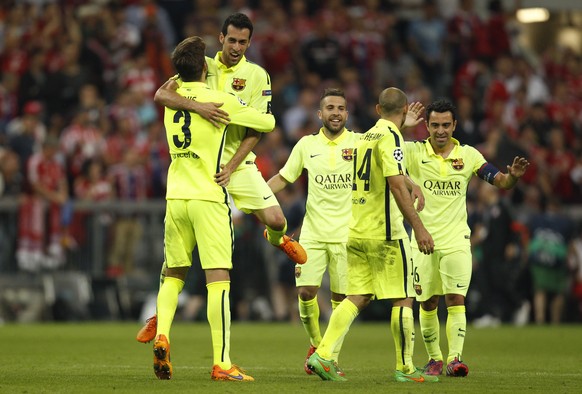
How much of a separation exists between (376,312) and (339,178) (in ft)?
29.4

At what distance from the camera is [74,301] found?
68.3 feet

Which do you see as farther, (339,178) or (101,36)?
(101,36)

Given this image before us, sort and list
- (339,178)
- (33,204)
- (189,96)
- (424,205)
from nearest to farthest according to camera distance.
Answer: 1. (189,96)
2. (424,205)
3. (339,178)
4. (33,204)

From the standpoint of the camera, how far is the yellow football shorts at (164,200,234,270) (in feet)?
33.0

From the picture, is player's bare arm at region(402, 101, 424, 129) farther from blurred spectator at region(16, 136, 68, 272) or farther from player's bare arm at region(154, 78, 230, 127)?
blurred spectator at region(16, 136, 68, 272)

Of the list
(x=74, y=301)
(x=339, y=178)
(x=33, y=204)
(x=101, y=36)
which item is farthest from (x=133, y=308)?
(x=339, y=178)

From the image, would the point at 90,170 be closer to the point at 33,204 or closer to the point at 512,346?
the point at 33,204

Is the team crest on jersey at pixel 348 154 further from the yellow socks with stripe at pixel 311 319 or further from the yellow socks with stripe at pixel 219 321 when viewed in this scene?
the yellow socks with stripe at pixel 219 321

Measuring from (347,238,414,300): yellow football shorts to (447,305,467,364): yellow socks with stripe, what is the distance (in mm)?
860

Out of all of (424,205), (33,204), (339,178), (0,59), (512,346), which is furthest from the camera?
(0,59)

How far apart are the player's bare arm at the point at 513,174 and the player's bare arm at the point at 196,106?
2622 millimetres

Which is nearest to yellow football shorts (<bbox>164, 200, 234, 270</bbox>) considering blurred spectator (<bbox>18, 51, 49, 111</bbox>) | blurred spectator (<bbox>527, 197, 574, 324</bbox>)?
blurred spectator (<bbox>527, 197, 574, 324</bbox>)

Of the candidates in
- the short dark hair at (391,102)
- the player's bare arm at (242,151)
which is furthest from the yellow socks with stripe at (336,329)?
the short dark hair at (391,102)

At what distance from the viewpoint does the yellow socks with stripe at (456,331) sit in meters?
11.2
